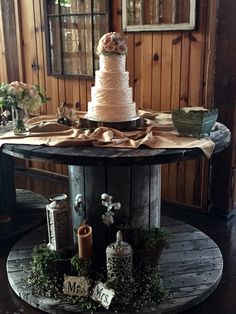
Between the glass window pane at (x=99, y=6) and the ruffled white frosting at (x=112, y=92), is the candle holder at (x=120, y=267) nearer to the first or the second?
the ruffled white frosting at (x=112, y=92)

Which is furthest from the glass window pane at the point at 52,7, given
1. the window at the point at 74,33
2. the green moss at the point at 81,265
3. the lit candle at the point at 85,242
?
the green moss at the point at 81,265

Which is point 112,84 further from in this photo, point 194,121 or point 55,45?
point 55,45

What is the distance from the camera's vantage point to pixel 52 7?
364cm

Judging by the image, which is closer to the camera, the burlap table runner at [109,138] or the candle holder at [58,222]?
the burlap table runner at [109,138]

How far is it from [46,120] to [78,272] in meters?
0.97

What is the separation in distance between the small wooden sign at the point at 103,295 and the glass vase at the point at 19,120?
2.88 ft

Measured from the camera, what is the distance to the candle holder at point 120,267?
2002 millimetres

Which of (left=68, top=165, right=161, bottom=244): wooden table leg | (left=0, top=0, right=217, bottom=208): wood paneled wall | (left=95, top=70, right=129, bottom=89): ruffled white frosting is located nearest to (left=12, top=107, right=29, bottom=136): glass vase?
(left=68, top=165, right=161, bottom=244): wooden table leg

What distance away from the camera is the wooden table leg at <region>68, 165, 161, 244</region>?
2.21m

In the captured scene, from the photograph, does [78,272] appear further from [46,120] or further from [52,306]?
[46,120]

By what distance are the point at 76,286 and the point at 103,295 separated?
159mm

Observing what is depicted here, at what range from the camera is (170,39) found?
120 inches

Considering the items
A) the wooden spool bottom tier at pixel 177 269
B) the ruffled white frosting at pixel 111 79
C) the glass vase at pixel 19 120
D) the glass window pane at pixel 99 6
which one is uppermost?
the glass window pane at pixel 99 6

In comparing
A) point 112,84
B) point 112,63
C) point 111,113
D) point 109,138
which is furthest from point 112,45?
point 109,138
